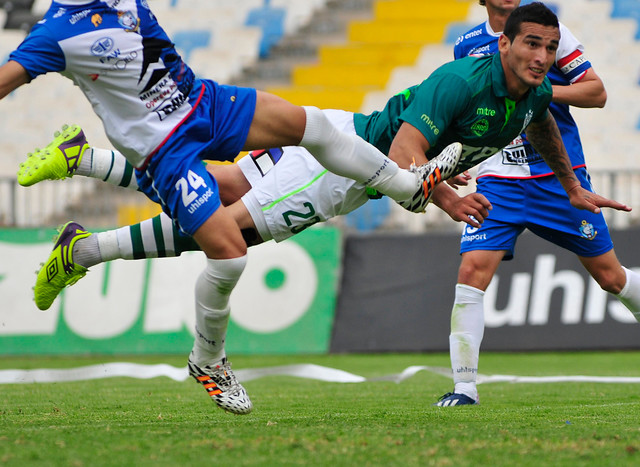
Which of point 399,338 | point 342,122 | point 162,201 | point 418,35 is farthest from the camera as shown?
point 418,35

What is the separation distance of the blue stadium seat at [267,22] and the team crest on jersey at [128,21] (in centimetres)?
1396

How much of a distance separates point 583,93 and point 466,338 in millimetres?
1629

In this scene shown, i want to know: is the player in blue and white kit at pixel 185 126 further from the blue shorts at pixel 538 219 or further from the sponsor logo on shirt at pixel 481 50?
the sponsor logo on shirt at pixel 481 50

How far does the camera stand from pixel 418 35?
18.4 m

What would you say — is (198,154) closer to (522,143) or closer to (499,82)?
(499,82)

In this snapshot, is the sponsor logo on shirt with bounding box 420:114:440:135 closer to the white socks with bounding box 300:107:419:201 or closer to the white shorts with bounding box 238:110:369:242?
the white socks with bounding box 300:107:419:201

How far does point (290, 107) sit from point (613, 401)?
267cm

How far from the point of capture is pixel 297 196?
523cm

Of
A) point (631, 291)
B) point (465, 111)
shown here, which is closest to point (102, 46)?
point (465, 111)

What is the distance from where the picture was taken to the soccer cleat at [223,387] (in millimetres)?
4508

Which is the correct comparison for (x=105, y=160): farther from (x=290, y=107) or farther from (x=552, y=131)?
(x=552, y=131)

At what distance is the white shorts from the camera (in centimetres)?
520

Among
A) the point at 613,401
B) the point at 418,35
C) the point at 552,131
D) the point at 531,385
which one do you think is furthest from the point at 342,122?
the point at 418,35

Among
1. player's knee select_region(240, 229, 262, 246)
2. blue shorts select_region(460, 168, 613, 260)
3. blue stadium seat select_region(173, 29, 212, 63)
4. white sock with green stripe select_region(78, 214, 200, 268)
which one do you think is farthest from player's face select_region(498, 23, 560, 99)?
blue stadium seat select_region(173, 29, 212, 63)
